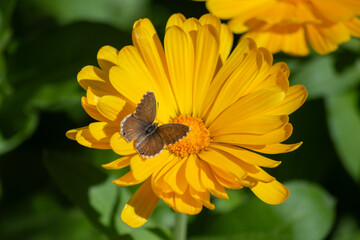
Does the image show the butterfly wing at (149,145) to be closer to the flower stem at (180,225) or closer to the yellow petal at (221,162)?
the yellow petal at (221,162)

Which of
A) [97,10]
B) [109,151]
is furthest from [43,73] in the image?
[97,10]

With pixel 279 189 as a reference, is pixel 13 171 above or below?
below

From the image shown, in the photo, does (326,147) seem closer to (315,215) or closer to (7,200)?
(315,215)

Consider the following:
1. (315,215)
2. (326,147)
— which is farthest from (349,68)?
(315,215)

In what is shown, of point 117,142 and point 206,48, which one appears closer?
point 117,142

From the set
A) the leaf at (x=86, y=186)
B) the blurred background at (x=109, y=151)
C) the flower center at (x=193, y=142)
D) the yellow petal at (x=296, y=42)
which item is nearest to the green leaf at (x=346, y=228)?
the blurred background at (x=109, y=151)

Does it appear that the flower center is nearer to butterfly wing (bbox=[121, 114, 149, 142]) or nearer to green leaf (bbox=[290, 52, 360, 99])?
butterfly wing (bbox=[121, 114, 149, 142])

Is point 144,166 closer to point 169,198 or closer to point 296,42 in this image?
point 169,198
